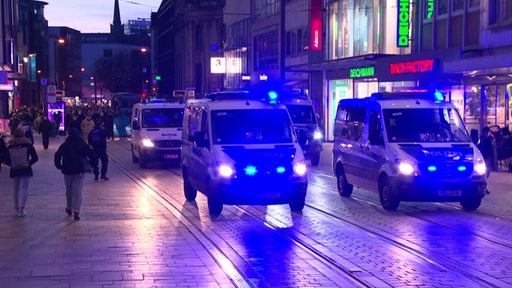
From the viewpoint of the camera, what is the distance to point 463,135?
1487 centimetres

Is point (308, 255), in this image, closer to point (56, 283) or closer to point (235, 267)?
point (235, 267)

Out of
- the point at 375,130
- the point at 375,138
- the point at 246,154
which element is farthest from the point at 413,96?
the point at 246,154

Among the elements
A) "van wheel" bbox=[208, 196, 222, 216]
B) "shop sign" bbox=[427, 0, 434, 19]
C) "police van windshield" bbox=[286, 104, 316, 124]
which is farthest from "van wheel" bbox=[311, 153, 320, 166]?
"van wheel" bbox=[208, 196, 222, 216]

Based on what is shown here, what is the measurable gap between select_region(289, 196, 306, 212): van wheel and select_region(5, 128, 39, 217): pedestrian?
15.7 ft

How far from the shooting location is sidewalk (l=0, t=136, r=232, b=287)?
335 inches

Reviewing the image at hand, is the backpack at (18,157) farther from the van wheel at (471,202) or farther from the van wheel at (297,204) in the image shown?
the van wheel at (471,202)

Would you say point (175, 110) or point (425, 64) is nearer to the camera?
point (175, 110)

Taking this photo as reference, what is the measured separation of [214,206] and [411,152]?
378cm

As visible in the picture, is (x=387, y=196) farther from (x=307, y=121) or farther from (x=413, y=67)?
(x=413, y=67)

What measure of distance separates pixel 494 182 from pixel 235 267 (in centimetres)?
1253

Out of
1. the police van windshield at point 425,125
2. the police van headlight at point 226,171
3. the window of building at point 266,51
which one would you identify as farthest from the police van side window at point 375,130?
the window of building at point 266,51

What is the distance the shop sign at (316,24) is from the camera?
132 ft

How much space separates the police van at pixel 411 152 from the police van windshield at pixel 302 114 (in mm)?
9094

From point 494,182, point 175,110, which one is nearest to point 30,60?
point 175,110
